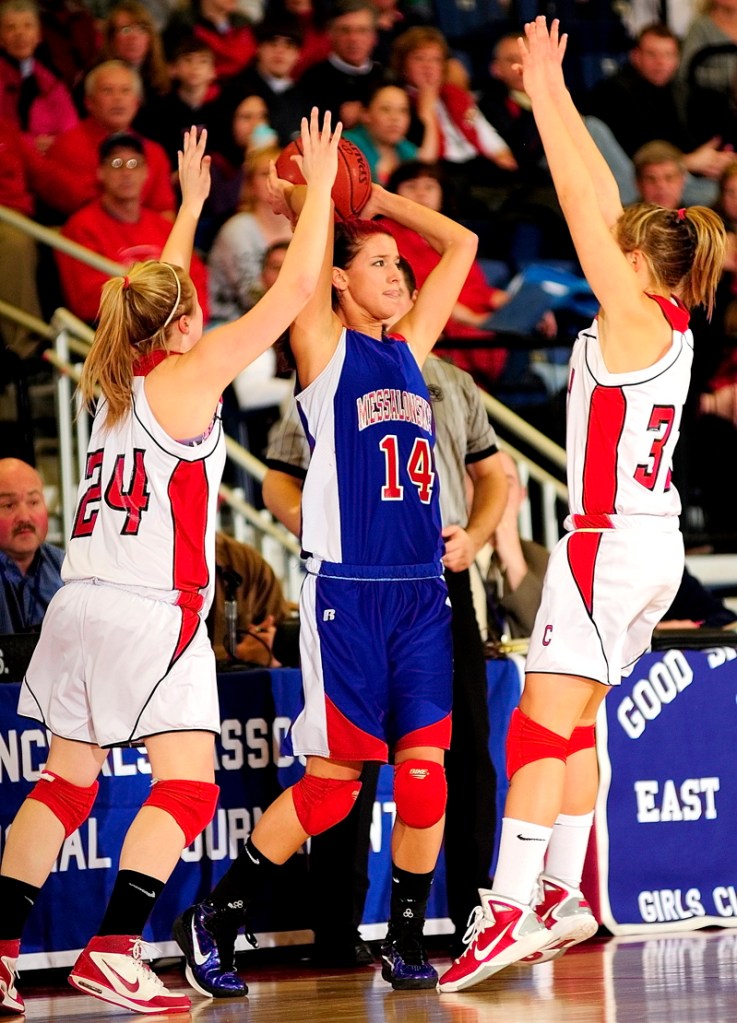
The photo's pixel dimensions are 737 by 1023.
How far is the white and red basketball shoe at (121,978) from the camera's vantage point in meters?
4.29

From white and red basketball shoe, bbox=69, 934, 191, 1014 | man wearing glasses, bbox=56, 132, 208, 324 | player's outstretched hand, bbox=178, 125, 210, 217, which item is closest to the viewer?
white and red basketball shoe, bbox=69, 934, 191, 1014

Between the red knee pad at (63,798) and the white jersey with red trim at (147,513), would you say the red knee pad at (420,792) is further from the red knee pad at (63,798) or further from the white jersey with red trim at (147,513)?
the red knee pad at (63,798)

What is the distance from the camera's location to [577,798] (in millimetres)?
5113

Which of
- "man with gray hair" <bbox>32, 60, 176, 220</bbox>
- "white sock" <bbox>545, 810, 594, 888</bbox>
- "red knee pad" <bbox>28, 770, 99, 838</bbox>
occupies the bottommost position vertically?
"white sock" <bbox>545, 810, 594, 888</bbox>

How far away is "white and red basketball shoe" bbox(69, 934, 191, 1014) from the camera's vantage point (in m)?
4.29

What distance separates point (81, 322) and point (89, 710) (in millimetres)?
4154

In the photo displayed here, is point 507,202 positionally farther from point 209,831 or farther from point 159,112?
point 209,831

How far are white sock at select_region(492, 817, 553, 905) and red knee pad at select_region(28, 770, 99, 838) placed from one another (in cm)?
119

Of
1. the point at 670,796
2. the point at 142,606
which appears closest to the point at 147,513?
the point at 142,606

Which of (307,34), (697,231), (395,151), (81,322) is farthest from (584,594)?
(307,34)

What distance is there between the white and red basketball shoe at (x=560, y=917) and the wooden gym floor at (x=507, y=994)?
7cm

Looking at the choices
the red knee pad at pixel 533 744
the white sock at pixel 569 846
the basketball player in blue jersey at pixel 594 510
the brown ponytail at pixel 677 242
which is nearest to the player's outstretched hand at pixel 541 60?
the basketball player in blue jersey at pixel 594 510

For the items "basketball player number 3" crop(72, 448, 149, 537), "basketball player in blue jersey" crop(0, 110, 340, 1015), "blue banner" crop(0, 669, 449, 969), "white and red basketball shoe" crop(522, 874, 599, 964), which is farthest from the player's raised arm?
"white and red basketball shoe" crop(522, 874, 599, 964)

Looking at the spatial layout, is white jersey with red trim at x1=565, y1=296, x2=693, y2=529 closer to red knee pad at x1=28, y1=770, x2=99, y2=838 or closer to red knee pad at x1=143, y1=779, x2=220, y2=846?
red knee pad at x1=143, y1=779, x2=220, y2=846
